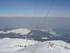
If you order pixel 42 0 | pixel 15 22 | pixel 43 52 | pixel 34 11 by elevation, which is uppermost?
pixel 42 0

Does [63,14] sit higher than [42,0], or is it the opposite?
[42,0]

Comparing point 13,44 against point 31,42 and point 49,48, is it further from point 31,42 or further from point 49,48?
point 49,48

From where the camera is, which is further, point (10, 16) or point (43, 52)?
point (10, 16)

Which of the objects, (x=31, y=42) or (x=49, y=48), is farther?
(x=31, y=42)

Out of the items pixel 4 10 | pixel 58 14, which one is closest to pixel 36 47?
pixel 58 14

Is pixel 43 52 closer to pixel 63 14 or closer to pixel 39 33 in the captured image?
A: pixel 39 33

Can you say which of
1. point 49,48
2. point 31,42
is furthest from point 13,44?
Result: point 49,48

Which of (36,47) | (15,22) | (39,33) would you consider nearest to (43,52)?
(36,47)
